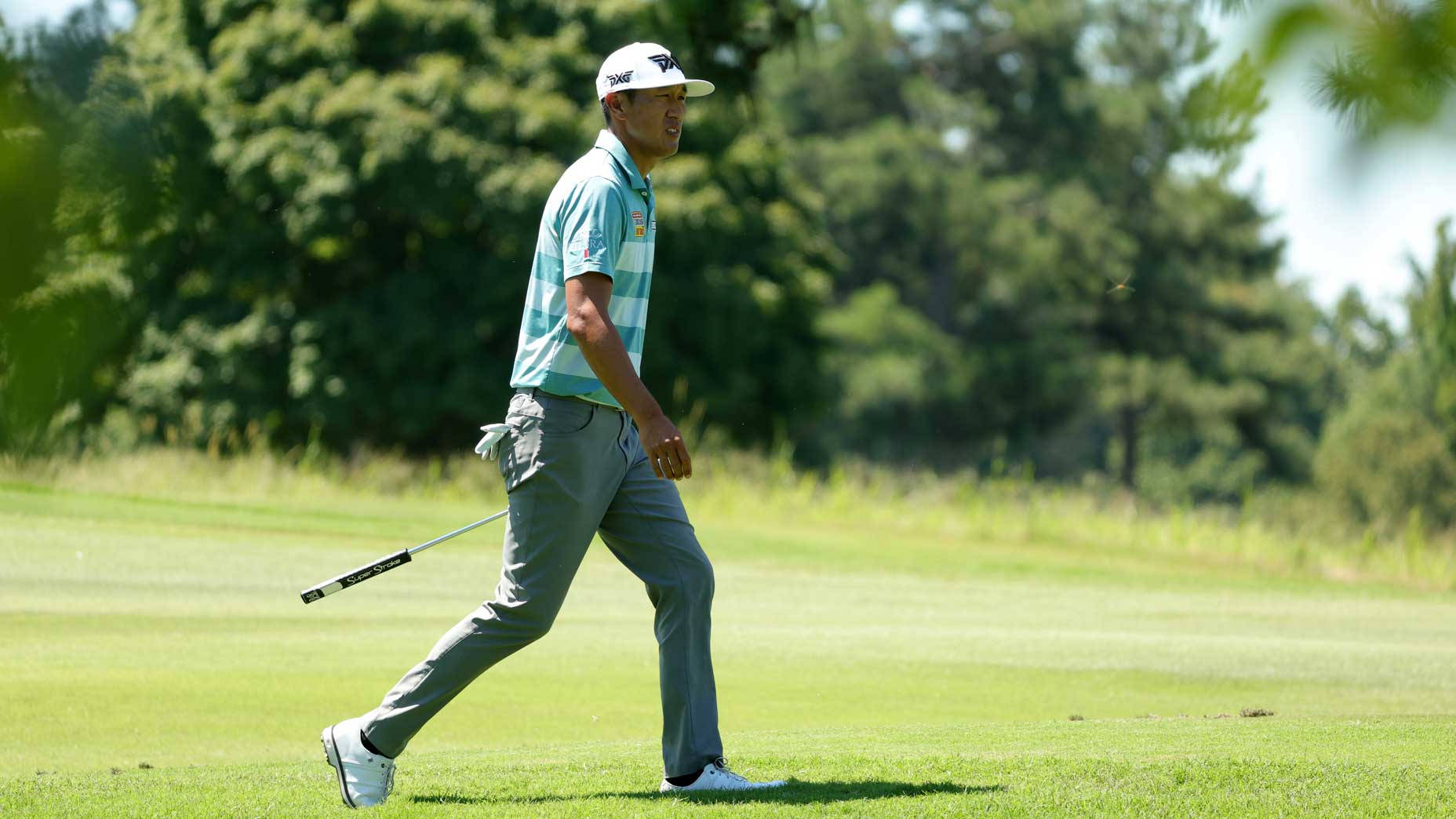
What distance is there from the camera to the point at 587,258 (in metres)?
4.64

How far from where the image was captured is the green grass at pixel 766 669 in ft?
15.9

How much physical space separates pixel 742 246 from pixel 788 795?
86.5 ft

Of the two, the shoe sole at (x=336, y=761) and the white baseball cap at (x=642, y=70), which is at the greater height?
the white baseball cap at (x=642, y=70)

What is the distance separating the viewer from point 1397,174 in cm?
226

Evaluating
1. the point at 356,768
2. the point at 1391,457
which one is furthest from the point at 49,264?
the point at 1391,457

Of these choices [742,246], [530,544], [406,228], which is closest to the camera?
[530,544]

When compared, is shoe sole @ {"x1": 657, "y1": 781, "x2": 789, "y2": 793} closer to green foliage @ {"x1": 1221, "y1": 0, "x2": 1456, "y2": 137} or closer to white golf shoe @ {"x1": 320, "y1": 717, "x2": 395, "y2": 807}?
white golf shoe @ {"x1": 320, "y1": 717, "x2": 395, "y2": 807}

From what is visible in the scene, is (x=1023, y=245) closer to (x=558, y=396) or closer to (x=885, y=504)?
(x=885, y=504)

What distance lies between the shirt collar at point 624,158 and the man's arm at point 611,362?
1.22ft

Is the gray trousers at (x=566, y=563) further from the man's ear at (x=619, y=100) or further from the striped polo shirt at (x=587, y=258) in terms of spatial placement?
the man's ear at (x=619, y=100)

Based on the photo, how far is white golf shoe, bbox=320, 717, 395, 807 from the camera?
4.65 meters

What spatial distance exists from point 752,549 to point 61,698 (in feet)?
31.6

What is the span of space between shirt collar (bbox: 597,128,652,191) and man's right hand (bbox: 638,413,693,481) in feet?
2.37

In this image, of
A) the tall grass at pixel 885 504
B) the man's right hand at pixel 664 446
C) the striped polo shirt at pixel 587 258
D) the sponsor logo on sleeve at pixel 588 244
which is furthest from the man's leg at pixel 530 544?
the tall grass at pixel 885 504
